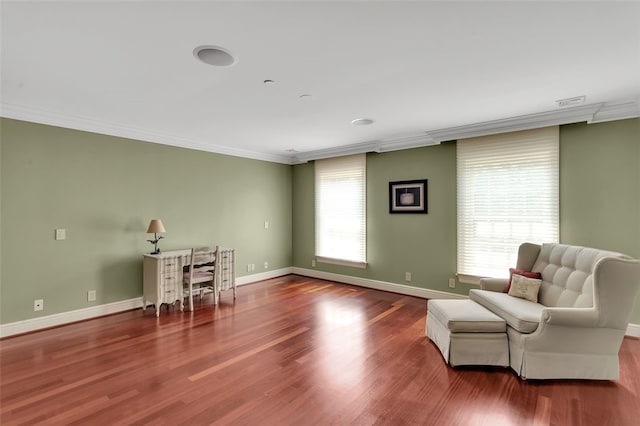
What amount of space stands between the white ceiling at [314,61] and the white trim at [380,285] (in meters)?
2.44

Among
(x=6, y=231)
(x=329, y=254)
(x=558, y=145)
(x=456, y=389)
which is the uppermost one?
(x=558, y=145)

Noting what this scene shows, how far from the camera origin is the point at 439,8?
1705 millimetres

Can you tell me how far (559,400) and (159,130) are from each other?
5141 mm

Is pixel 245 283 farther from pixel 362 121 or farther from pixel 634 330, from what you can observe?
pixel 634 330

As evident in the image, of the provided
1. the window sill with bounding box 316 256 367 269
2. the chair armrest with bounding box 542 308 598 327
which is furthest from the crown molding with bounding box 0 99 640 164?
the chair armrest with bounding box 542 308 598 327

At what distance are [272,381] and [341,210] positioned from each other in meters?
3.68

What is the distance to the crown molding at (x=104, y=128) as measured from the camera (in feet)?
10.7

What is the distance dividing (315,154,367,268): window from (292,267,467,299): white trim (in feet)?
0.89

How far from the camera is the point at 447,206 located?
446 centimetres

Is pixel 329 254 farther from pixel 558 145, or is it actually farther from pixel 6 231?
pixel 6 231

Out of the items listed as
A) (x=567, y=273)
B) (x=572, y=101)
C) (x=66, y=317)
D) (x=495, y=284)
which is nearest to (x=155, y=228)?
(x=66, y=317)

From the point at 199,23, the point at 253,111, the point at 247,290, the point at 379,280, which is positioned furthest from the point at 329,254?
the point at 199,23

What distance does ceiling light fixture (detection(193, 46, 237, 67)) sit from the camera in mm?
2137

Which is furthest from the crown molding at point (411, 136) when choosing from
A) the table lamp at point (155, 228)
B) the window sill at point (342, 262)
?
the window sill at point (342, 262)
